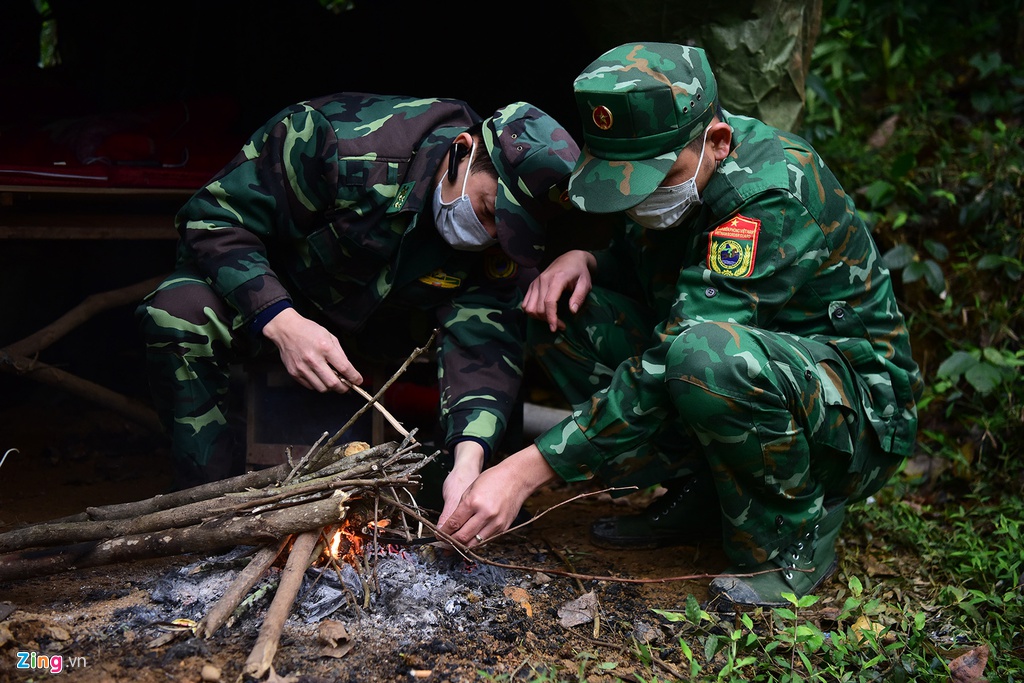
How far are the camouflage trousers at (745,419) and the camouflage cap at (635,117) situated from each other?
499mm

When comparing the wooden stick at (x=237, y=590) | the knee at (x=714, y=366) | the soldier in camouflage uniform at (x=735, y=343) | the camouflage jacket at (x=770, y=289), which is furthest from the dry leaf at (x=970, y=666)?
the wooden stick at (x=237, y=590)

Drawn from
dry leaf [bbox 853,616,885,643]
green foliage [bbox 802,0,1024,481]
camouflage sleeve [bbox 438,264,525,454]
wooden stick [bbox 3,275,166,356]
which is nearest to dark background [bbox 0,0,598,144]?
wooden stick [bbox 3,275,166,356]

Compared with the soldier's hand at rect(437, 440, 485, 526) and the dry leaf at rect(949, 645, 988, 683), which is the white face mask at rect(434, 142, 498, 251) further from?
the dry leaf at rect(949, 645, 988, 683)

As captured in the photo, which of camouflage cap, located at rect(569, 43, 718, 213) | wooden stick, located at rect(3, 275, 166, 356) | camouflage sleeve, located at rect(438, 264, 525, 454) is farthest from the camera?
wooden stick, located at rect(3, 275, 166, 356)

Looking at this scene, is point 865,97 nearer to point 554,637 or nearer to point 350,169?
point 350,169

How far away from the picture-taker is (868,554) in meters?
3.42

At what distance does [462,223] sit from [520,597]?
125 cm

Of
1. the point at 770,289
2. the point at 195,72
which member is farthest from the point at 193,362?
the point at 195,72

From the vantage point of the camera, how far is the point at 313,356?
2875 millimetres

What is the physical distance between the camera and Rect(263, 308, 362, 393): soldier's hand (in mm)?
2875

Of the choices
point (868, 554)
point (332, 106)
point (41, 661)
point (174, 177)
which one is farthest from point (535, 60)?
point (41, 661)

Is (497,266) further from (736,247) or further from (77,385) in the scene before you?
(77,385)

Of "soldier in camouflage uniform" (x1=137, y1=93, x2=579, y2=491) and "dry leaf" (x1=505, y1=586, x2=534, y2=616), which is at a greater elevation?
"soldier in camouflage uniform" (x1=137, y1=93, x2=579, y2=491)

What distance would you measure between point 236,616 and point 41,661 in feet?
1.51
